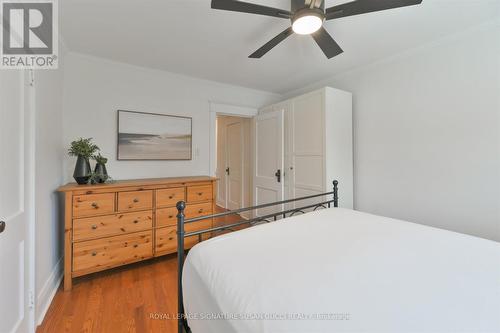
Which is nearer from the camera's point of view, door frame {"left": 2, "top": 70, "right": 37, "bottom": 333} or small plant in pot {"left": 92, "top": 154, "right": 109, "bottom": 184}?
door frame {"left": 2, "top": 70, "right": 37, "bottom": 333}

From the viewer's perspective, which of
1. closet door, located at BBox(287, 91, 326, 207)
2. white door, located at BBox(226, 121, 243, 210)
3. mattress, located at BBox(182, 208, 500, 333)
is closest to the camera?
mattress, located at BBox(182, 208, 500, 333)

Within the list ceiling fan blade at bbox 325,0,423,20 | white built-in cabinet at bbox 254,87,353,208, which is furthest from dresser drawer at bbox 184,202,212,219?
ceiling fan blade at bbox 325,0,423,20

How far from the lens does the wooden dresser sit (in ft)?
6.64

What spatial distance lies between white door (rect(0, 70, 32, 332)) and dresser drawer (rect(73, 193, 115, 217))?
0.69 metres

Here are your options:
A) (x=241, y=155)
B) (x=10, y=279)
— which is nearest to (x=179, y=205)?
(x=10, y=279)

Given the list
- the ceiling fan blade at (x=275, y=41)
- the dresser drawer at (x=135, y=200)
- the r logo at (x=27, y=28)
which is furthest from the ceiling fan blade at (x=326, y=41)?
the dresser drawer at (x=135, y=200)

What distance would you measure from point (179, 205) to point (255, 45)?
1905 millimetres

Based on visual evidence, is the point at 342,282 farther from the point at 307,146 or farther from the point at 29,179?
the point at 307,146

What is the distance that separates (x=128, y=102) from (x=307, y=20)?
2352 millimetres

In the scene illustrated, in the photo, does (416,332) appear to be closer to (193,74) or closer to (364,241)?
(364,241)

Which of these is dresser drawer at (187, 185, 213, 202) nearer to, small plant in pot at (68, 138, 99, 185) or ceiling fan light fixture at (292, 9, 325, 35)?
small plant in pot at (68, 138, 99, 185)

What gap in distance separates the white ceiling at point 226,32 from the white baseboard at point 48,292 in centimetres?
227

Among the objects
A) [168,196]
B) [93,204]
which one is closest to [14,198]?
[93,204]

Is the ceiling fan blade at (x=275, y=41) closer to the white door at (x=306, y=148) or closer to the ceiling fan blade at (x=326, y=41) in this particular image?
the ceiling fan blade at (x=326, y=41)
